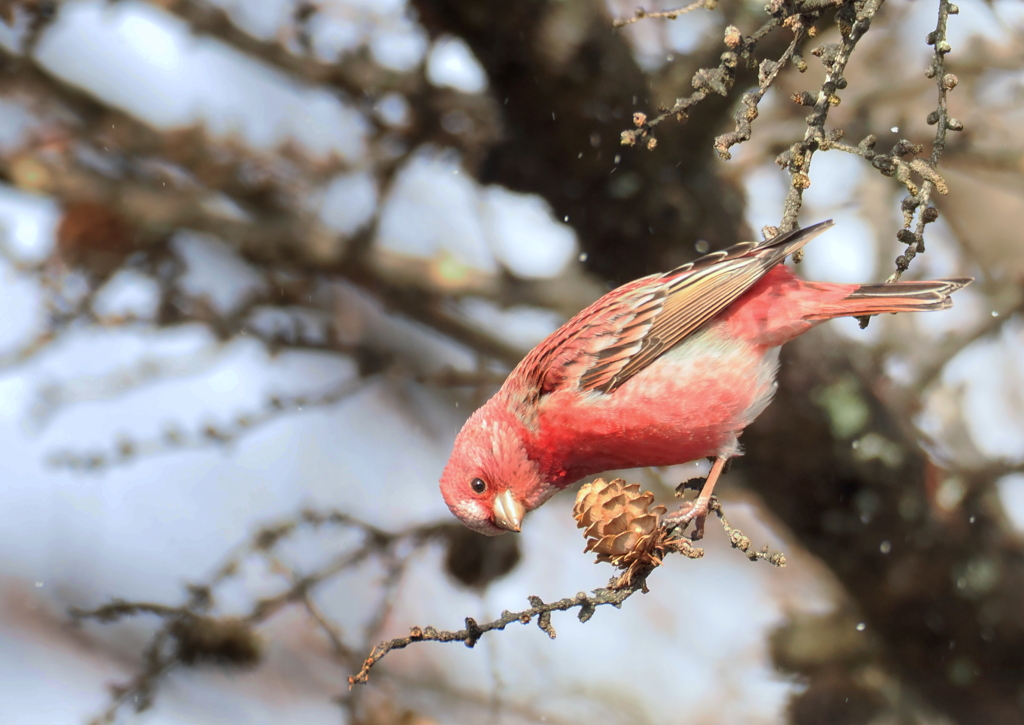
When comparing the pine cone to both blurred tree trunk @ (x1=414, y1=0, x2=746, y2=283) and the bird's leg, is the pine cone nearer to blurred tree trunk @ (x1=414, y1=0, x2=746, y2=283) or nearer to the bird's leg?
the bird's leg

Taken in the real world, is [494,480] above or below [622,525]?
above

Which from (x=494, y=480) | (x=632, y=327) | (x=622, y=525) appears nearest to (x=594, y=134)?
(x=632, y=327)

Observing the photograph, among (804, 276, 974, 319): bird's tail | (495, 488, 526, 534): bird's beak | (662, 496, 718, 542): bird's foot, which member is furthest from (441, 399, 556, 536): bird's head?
(804, 276, 974, 319): bird's tail

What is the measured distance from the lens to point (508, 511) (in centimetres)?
170

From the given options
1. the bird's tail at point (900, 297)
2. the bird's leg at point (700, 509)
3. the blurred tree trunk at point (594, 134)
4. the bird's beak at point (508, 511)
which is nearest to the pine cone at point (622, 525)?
the bird's leg at point (700, 509)

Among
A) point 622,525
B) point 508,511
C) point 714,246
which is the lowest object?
point 622,525

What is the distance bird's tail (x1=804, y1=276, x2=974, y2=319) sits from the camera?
4.54ft

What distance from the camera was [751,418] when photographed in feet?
5.47

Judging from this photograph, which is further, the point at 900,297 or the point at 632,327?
the point at 632,327

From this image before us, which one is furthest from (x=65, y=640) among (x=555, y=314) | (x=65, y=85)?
(x=555, y=314)

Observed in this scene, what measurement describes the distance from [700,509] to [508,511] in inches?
16.4

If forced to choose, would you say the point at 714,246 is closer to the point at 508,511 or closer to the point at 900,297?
the point at 900,297

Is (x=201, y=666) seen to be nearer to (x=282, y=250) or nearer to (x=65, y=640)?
(x=65, y=640)

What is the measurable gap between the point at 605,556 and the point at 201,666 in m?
3.70
